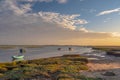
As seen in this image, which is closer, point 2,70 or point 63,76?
point 63,76

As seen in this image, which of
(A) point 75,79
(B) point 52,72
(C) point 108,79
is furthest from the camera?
(B) point 52,72

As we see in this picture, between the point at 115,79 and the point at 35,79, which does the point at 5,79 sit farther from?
the point at 115,79

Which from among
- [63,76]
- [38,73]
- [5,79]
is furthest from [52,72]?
[5,79]

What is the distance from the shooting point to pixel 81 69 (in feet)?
110

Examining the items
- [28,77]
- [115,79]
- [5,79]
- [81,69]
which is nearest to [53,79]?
[28,77]

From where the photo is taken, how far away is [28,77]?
24.0 metres

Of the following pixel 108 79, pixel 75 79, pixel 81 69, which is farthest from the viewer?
pixel 81 69

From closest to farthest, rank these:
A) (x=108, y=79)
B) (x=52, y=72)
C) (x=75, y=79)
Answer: (x=75, y=79) → (x=108, y=79) → (x=52, y=72)

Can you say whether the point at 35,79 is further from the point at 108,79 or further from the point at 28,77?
the point at 108,79

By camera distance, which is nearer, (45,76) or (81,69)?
(45,76)

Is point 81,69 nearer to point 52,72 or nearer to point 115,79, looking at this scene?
point 52,72

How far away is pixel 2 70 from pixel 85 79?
16.5 m

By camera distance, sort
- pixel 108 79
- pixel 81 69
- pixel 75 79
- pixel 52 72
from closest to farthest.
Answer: pixel 75 79
pixel 108 79
pixel 52 72
pixel 81 69

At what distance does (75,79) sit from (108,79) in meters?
4.30
